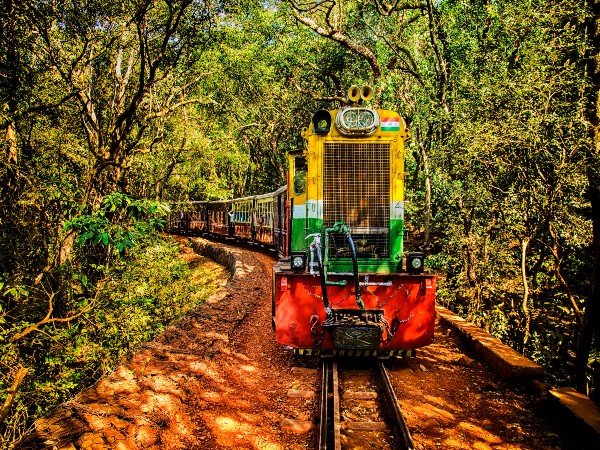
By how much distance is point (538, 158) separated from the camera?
8.42 metres

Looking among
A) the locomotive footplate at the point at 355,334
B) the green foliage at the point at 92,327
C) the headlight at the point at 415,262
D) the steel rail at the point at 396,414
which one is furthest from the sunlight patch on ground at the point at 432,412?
the green foliage at the point at 92,327

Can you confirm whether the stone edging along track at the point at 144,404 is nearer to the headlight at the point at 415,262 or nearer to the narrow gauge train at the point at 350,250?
the narrow gauge train at the point at 350,250

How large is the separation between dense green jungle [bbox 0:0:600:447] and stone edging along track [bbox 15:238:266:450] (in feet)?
2.27

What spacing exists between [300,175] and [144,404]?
13.2 ft

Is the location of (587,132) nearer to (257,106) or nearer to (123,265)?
(123,265)

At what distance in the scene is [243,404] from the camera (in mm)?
5344

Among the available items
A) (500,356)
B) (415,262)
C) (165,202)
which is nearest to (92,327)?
(165,202)

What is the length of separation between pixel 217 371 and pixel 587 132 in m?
7.30

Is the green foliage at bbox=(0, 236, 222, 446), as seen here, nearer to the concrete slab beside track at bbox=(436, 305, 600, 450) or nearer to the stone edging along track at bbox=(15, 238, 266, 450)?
the stone edging along track at bbox=(15, 238, 266, 450)

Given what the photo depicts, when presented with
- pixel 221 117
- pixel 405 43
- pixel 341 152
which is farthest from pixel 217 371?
pixel 221 117

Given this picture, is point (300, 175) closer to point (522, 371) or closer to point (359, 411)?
point (359, 411)

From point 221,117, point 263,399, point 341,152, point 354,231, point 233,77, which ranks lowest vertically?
point 263,399

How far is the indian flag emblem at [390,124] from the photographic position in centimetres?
679

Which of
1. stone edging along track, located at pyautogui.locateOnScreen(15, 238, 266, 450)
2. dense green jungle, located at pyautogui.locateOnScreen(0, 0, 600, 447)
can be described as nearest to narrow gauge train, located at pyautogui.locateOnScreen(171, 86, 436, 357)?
stone edging along track, located at pyautogui.locateOnScreen(15, 238, 266, 450)
